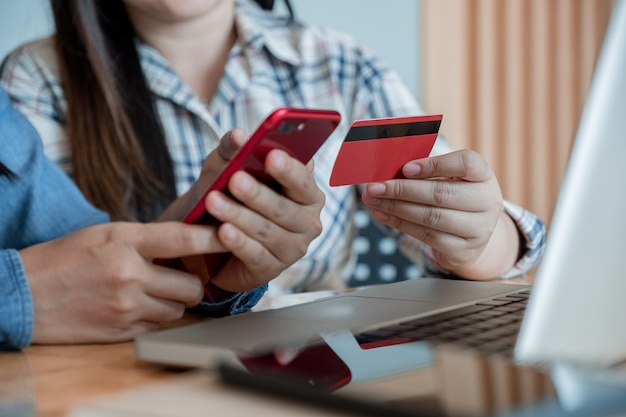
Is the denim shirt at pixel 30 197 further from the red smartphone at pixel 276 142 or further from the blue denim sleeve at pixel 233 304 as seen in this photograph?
the red smartphone at pixel 276 142

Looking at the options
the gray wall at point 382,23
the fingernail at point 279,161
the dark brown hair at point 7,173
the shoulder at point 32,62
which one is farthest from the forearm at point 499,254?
the gray wall at point 382,23

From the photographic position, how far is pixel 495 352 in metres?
0.46

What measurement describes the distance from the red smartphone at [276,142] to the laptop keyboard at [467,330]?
144 millimetres

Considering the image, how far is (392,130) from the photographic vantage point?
2.13ft

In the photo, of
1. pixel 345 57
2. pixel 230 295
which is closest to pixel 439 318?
pixel 230 295

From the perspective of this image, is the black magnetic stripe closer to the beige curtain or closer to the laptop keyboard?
the laptop keyboard

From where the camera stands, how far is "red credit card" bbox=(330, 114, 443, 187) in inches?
24.8

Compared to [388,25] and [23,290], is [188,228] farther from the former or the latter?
[388,25]

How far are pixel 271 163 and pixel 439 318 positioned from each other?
0.16m

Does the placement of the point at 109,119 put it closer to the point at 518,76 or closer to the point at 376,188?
the point at 376,188

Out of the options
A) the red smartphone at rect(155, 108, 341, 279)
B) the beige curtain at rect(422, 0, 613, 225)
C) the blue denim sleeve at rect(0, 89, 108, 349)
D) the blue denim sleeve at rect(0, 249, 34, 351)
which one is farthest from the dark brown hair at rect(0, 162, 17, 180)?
the beige curtain at rect(422, 0, 613, 225)

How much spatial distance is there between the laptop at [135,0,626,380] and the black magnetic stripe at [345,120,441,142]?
129mm

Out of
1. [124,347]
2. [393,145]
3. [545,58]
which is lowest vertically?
[545,58]

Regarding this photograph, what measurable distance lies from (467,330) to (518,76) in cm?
162
